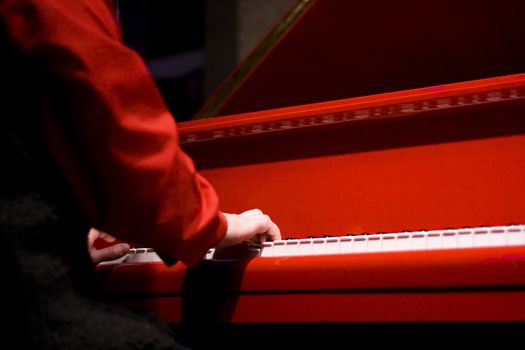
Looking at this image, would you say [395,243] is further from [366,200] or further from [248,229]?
[366,200]

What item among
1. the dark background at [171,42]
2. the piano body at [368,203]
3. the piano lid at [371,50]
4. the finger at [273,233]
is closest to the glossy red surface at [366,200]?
the piano body at [368,203]

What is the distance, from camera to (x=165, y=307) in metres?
1.16

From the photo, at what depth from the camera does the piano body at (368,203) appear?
94cm

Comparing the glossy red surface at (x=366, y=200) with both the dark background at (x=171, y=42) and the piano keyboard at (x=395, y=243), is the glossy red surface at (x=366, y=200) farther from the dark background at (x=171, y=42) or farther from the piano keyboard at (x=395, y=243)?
the dark background at (x=171, y=42)

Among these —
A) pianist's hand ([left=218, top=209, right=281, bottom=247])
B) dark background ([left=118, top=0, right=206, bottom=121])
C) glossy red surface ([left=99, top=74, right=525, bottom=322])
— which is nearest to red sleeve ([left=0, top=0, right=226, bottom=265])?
pianist's hand ([left=218, top=209, right=281, bottom=247])

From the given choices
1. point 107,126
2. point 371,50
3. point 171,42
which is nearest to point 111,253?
point 107,126

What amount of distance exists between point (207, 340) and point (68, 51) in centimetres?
77

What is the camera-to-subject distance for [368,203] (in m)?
1.41

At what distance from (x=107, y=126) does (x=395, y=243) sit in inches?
20.8

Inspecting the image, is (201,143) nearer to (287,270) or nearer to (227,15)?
(287,270)

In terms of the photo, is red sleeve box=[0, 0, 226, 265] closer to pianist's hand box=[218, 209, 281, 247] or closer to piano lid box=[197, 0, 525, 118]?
pianist's hand box=[218, 209, 281, 247]

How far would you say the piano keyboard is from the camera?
37.1 inches

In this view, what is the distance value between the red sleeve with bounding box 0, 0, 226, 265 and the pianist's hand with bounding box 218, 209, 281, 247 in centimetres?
13

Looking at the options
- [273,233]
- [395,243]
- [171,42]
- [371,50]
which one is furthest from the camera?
[171,42]
